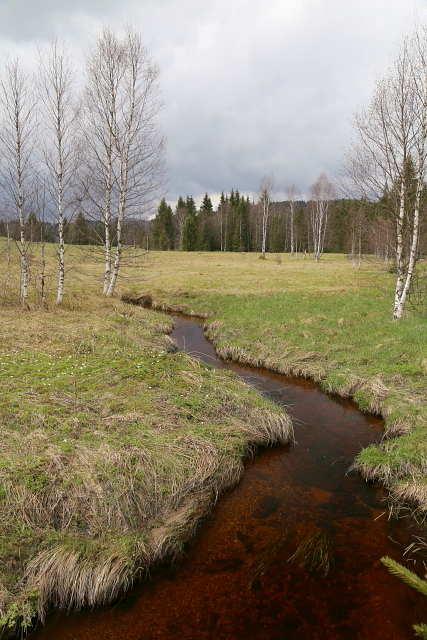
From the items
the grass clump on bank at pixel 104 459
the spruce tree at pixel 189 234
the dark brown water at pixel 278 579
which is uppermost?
the spruce tree at pixel 189 234

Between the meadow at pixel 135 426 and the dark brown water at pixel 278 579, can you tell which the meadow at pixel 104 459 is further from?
the dark brown water at pixel 278 579

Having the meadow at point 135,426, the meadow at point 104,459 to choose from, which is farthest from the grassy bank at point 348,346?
the meadow at point 104,459

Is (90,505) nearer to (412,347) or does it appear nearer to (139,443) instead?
(139,443)

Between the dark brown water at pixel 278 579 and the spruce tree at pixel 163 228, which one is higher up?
the spruce tree at pixel 163 228

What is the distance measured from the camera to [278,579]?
5.06 meters

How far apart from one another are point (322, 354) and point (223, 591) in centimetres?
988

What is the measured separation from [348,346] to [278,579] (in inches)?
401

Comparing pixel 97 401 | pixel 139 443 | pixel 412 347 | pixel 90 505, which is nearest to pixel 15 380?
pixel 97 401

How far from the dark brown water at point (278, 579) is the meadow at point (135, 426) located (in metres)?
0.33

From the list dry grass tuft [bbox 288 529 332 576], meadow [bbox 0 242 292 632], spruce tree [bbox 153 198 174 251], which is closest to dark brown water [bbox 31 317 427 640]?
dry grass tuft [bbox 288 529 332 576]

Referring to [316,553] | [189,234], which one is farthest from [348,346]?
[189,234]

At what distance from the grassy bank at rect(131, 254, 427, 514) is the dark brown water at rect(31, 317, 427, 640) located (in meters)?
0.95

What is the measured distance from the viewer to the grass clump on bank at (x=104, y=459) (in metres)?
4.75

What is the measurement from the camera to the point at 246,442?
26.5 ft
